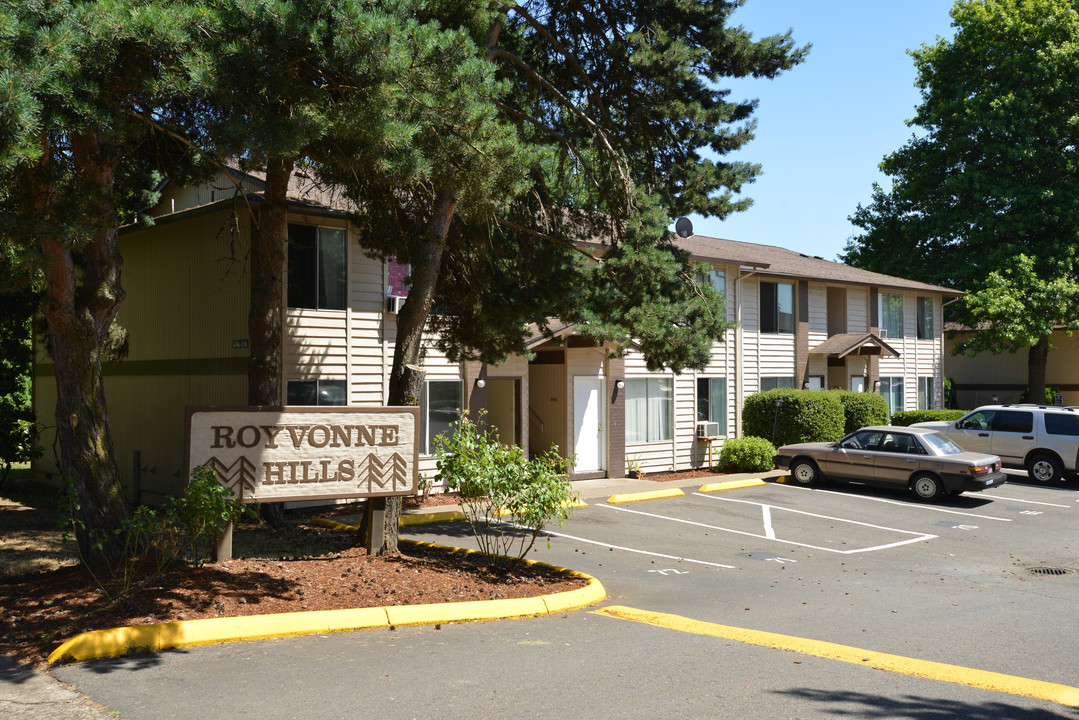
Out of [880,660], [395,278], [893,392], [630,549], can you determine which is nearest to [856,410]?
[893,392]

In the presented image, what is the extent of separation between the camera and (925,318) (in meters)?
31.8

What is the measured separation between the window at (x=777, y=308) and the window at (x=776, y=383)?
1.39 metres

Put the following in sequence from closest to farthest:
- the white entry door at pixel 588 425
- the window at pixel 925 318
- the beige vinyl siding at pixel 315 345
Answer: the beige vinyl siding at pixel 315 345, the white entry door at pixel 588 425, the window at pixel 925 318

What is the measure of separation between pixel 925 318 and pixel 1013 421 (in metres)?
10.6

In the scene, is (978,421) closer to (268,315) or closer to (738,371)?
(738,371)

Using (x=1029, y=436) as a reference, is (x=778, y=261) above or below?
above

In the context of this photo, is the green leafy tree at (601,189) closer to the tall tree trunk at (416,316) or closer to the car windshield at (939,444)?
the tall tree trunk at (416,316)

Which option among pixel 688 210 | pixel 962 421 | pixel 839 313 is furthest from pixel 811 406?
pixel 688 210

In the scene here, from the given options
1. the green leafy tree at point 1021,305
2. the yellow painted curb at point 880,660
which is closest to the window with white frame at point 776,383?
the green leafy tree at point 1021,305

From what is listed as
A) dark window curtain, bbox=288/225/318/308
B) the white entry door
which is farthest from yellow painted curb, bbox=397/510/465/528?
the white entry door

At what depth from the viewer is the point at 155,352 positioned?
58.7 feet

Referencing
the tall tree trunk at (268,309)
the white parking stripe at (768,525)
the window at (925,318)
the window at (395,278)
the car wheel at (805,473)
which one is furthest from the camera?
the window at (925,318)

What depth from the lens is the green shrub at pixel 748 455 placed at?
867 inches

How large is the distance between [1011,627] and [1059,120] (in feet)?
103
